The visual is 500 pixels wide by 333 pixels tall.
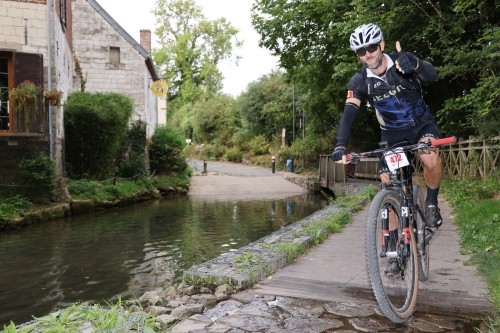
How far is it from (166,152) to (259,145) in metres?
16.9

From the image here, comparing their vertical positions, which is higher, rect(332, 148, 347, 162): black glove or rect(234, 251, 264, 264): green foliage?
rect(332, 148, 347, 162): black glove

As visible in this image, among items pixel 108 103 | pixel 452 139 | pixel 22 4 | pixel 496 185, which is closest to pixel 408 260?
pixel 452 139

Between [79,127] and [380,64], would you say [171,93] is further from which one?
[380,64]

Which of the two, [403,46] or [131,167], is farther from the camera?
[131,167]

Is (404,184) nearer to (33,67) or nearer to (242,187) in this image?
(33,67)

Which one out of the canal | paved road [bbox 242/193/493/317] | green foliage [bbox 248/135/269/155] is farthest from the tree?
paved road [bbox 242/193/493/317]

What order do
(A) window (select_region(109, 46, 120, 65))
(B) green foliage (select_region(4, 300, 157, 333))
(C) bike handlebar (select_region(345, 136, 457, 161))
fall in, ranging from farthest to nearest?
(A) window (select_region(109, 46, 120, 65))
(C) bike handlebar (select_region(345, 136, 457, 161))
(B) green foliage (select_region(4, 300, 157, 333))

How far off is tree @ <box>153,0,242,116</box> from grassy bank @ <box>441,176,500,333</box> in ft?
156

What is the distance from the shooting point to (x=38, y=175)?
525 inches

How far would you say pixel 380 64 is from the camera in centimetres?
386

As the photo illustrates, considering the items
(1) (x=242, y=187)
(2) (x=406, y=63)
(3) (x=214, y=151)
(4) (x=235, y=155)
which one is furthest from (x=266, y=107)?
(2) (x=406, y=63)

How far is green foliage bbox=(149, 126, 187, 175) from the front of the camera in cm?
2629

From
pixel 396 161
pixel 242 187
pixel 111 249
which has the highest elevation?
pixel 396 161

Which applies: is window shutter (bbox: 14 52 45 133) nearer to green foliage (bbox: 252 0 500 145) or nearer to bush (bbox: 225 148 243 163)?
green foliage (bbox: 252 0 500 145)
